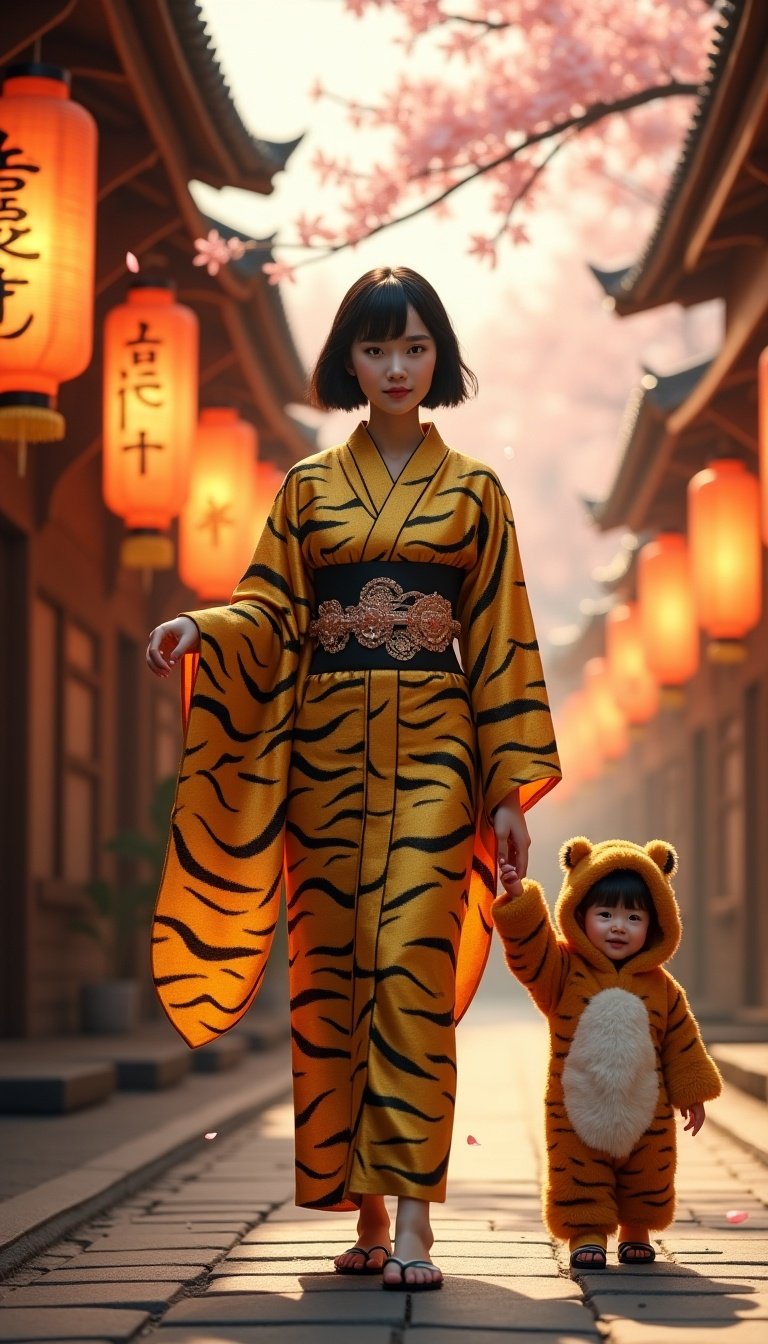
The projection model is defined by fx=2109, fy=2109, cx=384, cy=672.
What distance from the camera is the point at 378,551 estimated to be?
14.8 feet

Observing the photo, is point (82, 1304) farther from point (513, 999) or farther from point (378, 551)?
point (513, 999)

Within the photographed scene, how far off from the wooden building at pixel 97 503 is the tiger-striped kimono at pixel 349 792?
378 centimetres

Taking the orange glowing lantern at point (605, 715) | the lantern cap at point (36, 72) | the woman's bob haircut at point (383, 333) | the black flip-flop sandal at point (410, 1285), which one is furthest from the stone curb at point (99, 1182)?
the orange glowing lantern at point (605, 715)

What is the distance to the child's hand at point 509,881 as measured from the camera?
173 inches

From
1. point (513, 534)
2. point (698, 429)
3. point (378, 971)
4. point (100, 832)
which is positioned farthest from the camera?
point (698, 429)

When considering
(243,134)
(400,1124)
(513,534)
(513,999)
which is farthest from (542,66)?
(513,999)

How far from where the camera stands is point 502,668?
456 centimetres

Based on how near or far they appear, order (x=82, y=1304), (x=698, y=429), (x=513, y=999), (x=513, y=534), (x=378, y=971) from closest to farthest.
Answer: (x=82, y=1304) < (x=378, y=971) < (x=513, y=534) < (x=698, y=429) < (x=513, y=999)

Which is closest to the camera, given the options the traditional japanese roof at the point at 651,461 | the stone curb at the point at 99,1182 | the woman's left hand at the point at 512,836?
the woman's left hand at the point at 512,836

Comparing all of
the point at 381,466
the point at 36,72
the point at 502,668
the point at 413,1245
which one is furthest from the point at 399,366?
the point at 36,72

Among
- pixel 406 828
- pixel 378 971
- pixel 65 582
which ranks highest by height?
pixel 65 582

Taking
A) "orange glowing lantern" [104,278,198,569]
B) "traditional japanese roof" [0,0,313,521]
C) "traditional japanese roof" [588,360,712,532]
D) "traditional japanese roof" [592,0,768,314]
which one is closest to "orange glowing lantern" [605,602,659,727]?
"traditional japanese roof" [588,360,712,532]

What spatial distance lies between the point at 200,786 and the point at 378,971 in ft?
1.88

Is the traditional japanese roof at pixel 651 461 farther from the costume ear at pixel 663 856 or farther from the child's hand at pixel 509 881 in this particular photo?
the child's hand at pixel 509 881
